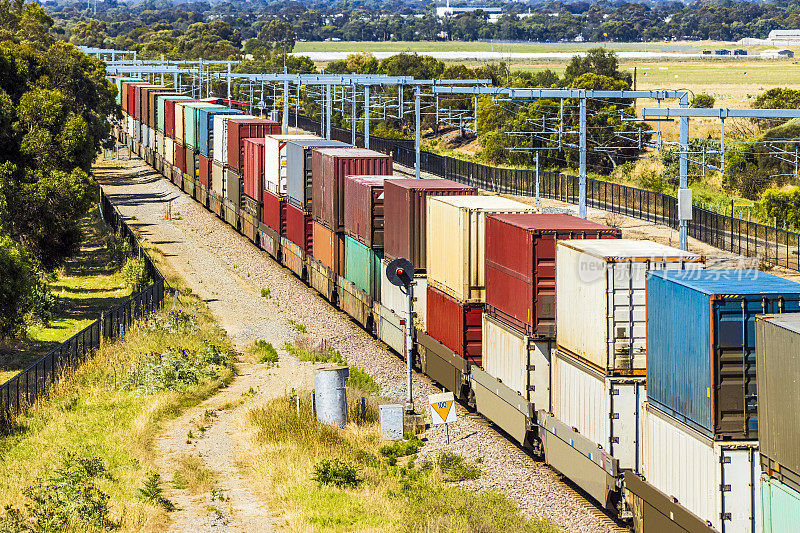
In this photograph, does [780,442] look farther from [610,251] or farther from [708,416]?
[610,251]

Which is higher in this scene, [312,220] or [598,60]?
[598,60]

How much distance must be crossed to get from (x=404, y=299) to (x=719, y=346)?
17.0m

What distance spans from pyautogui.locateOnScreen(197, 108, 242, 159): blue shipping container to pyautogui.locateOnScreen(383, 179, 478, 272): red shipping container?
1302 inches

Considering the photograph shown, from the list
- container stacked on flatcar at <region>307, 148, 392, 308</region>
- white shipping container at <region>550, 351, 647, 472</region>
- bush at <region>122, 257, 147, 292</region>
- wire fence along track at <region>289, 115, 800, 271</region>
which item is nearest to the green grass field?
bush at <region>122, 257, 147, 292</region>

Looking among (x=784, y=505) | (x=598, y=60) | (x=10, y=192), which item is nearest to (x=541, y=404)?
(x=784, y=505)

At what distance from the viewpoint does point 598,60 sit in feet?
423

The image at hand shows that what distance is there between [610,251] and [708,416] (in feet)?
16.4

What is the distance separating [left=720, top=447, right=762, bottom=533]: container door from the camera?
15789mm

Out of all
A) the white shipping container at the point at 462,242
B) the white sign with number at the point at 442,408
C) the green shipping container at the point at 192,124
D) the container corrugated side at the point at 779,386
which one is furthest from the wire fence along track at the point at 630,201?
the container corrugated side at the point at 779,386

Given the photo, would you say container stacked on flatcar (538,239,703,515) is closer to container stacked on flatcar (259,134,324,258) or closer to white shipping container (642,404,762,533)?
white shipping container (642,404,762,533)

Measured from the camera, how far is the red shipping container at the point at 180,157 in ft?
242

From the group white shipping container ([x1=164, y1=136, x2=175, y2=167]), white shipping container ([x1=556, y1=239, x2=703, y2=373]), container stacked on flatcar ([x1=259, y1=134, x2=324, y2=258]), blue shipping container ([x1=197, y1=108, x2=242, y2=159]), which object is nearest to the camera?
white shipping container ([x1=556, y1=239, x2=703, y2=373])

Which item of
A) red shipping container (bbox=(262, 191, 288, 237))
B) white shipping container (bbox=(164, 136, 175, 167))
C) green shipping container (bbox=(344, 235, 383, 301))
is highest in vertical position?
white shipping container (bbox=(164, 136, 175, 167))

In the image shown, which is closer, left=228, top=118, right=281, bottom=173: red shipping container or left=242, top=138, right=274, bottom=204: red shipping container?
left=242, top=138, right=274, bottom=204: red shipping container
